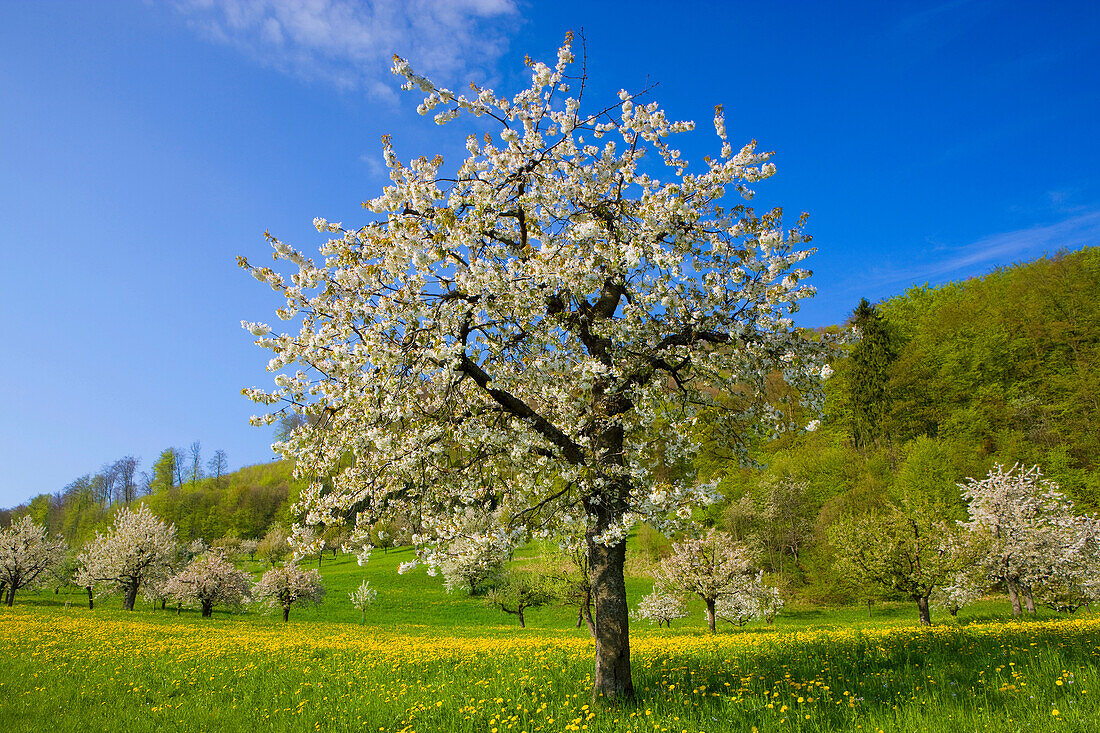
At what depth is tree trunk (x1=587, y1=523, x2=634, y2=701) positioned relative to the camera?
8672 mm

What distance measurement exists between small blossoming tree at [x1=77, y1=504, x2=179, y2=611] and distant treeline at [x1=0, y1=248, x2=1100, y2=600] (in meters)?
51.1

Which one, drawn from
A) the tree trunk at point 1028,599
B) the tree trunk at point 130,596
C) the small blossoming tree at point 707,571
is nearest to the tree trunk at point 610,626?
the small blossoming tree at point 707,571

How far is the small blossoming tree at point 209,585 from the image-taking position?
1841 inches

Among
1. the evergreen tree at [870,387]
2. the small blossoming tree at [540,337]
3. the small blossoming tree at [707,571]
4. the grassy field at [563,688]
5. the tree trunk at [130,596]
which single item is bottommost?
the tree trunk at [130,596]

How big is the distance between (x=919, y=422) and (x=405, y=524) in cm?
7283

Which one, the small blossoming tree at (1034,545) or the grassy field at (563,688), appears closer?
the grassy field at (563,688)

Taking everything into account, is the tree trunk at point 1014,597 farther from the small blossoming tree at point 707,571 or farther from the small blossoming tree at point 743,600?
the small blossoming tree at point 707,571

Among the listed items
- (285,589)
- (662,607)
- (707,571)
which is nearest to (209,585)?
(285,589)

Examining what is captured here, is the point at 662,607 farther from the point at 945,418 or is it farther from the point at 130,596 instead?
the point at 130,596

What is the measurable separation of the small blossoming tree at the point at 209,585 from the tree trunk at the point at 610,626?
5054 centimetres

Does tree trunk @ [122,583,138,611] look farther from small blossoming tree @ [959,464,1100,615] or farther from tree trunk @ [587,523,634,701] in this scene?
small blossoming tree @ [959,464,1100,615]

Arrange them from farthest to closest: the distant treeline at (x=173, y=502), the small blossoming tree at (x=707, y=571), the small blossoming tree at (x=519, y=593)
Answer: the distant treeline at (x=173, y=502), the small blossoming tree at (x=519, y=593), the small blossoming tree at (x=707, y=571)

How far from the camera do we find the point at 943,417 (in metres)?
63.2

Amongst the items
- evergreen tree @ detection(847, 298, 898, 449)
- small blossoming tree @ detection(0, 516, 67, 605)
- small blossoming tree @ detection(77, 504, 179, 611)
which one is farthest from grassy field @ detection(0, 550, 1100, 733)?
evergreen tree @ detection(847, 298, 898, 449)
